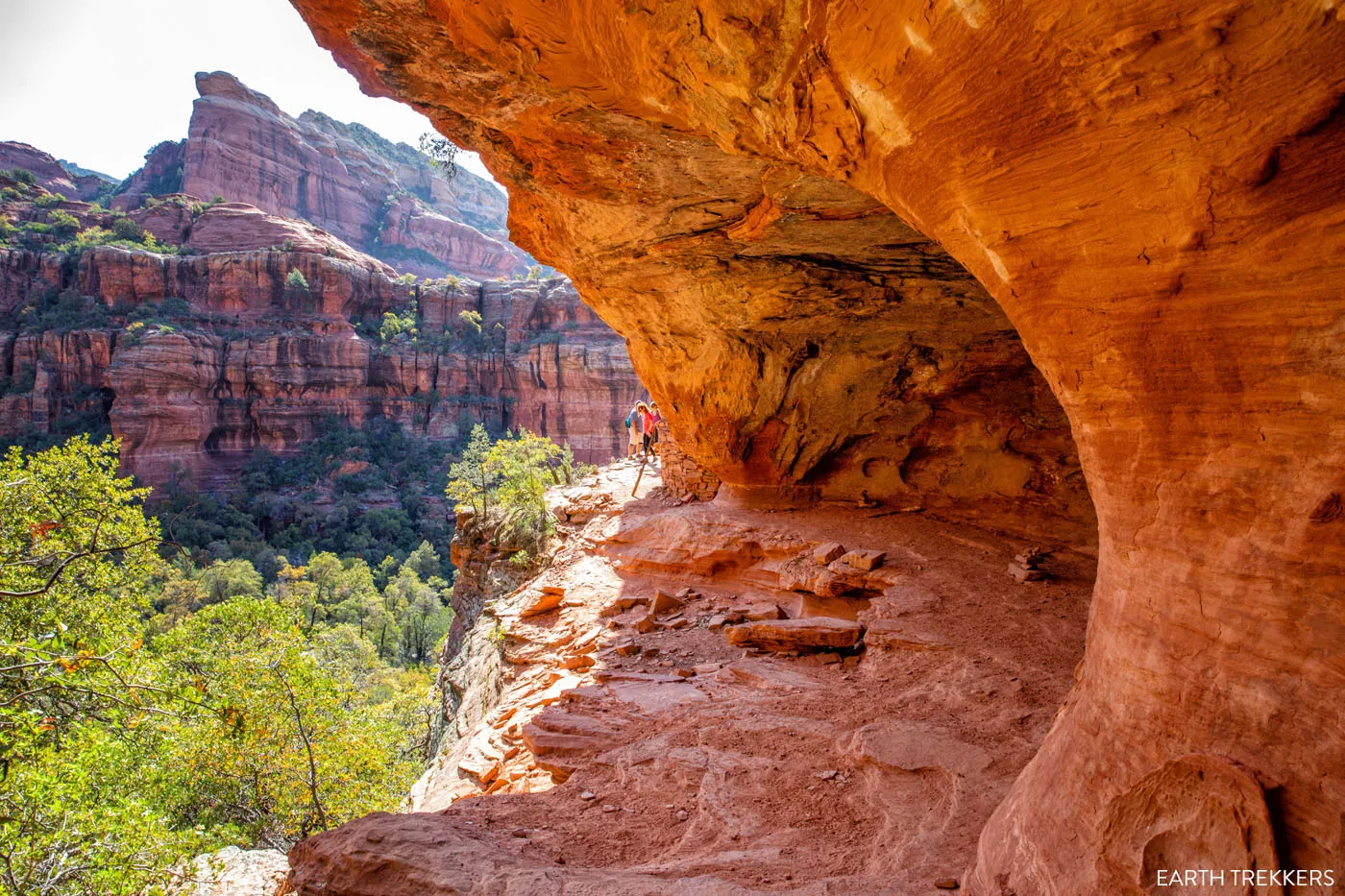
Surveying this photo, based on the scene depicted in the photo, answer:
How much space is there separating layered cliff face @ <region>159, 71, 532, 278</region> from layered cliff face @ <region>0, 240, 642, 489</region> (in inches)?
573

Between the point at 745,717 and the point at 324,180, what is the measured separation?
7826 centimetres

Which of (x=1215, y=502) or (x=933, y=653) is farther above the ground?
(x=1215, y=502)

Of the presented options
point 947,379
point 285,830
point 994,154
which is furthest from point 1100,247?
point 285,830

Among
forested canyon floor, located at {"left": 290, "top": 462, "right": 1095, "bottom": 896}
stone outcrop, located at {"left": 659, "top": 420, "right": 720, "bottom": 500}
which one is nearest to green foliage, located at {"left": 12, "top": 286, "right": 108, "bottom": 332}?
stone outcrop, located at {"left": 659, "top": 420, "right": 720, "bottom": 500}

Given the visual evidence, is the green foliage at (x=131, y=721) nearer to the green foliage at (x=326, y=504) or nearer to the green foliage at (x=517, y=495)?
the green foliage at (x=517, y=495)

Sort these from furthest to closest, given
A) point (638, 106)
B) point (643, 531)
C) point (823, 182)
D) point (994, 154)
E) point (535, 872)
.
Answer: point (643, 531)
point (823, 182)
point (638, 106)
point (535, 872)
point (994, 154)

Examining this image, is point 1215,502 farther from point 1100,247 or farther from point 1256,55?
point 1256,55

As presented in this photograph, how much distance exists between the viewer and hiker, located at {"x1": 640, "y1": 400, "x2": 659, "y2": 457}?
14438 millimetres

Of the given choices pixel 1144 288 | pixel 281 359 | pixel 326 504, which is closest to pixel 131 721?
pixel 1144 288

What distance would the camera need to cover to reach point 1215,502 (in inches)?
80.5

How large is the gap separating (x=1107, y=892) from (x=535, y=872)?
221 centimetres

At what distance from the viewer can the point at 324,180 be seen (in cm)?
6675

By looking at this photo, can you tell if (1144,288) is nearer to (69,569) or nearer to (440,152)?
(440,152)

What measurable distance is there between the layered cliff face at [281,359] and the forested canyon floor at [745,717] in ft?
115
